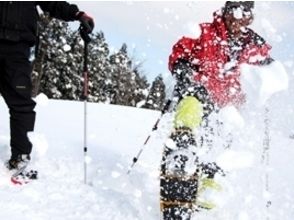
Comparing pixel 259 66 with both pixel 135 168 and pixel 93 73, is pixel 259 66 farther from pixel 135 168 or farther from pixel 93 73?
pixel 93 73

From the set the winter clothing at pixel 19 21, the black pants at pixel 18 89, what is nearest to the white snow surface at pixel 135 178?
the black pants at pixel 18 89

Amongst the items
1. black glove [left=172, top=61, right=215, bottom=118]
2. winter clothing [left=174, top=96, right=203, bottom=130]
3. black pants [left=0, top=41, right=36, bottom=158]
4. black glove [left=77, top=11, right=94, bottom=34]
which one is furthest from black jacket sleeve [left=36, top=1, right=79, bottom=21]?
winter clothing [left=174, top=96, right=203, bottom=130]

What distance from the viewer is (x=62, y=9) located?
5.21 meters

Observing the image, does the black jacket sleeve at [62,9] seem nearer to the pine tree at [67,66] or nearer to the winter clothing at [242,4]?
the winter clothing at [242,4]

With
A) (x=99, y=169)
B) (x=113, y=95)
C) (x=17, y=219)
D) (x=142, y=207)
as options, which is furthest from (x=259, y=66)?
(x=113, y=95)

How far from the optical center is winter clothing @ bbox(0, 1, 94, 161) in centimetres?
484

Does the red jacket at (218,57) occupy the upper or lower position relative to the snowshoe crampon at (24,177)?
upper

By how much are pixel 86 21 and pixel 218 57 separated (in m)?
1.20

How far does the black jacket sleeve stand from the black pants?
430 millimetres

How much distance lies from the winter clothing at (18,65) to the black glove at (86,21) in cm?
37

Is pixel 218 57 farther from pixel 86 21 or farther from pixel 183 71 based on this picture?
pixel 86 21

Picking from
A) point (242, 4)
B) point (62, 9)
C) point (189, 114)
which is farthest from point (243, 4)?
point (62, 9)

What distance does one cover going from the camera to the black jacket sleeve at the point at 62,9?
520 centimetres

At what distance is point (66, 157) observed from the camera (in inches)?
231
